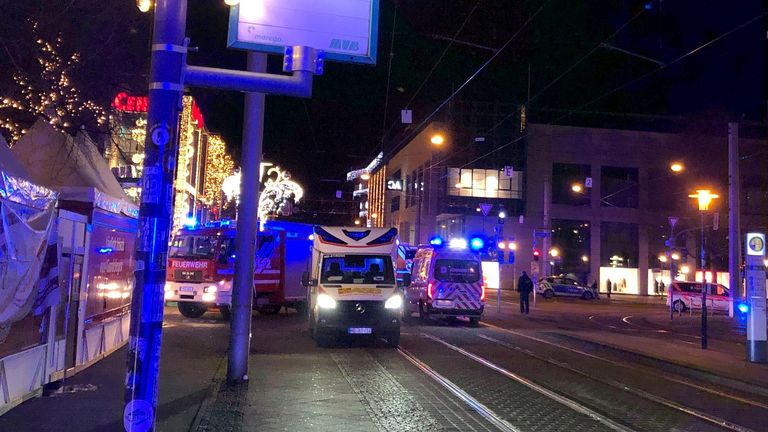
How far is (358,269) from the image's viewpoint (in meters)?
16.0

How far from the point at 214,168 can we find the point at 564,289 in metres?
25.2

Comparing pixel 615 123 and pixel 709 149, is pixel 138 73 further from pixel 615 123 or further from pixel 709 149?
pixel 615 123

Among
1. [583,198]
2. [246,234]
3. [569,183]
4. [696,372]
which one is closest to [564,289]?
[583,198]

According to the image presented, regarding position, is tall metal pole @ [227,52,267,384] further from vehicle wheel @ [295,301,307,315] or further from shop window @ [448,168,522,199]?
shop window @ [448,168,522,199]

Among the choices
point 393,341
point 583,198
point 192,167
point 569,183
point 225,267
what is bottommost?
point 393,341

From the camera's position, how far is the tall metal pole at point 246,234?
34.8ft

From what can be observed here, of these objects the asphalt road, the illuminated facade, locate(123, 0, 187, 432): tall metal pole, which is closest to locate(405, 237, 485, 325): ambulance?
the asphalt road

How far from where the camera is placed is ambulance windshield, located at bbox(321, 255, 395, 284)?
15766mm

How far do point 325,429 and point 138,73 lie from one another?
9.22 metres

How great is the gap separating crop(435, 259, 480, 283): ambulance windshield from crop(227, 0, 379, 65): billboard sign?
15036 millimetres

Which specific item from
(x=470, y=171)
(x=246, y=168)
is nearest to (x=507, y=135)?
(x=470, y=171)

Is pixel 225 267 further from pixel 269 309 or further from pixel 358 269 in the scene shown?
pixel 358 269

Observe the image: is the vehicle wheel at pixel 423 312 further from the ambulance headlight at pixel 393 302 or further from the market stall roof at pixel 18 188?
the market stall roof at pixel 18 188

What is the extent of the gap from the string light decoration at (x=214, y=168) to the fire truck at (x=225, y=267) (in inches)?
594
